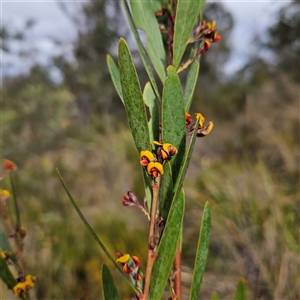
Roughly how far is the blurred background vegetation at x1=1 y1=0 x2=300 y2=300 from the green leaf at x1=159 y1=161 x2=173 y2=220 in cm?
87

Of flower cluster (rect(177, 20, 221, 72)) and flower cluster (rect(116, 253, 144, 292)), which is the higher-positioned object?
flower cluster (rect(177, 20, 221, 72))

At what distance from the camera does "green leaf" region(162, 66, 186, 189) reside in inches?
8.9

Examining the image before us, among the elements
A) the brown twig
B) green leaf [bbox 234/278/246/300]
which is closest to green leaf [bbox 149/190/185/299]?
the brown twig

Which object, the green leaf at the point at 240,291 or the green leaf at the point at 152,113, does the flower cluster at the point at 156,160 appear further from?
the green leaf at the point at 240,291

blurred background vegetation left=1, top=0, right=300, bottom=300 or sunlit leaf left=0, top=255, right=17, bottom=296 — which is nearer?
sunlit leaf left=0, top=255, right=17, bottom=296

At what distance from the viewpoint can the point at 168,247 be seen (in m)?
0.24

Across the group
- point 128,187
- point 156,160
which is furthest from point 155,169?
point 128,187

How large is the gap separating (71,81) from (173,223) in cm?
529

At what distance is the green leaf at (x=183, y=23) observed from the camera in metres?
0.27

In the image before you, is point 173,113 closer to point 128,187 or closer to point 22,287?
point 22,287

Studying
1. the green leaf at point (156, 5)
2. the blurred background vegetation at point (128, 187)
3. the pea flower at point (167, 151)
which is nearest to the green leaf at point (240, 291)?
the pea flower at point (167, 151)

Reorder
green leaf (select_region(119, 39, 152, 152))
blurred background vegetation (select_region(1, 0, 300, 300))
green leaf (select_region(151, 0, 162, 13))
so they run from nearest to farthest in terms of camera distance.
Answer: green leaf (select_region(119, 39, 152, 152)) < green leaf (select_region(151, 0, 162, 13)) < blurred background vegetation (select_region(1, 0, 300, 300))

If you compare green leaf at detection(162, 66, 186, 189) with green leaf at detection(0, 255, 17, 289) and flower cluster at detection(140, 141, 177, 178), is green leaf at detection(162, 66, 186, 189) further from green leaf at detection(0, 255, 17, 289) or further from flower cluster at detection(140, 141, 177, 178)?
green leaf at detection(0, 255, 17, 289)

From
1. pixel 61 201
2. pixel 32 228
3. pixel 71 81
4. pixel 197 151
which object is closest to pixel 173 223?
pixel 32 228
